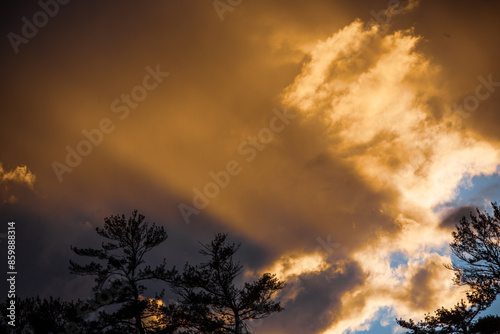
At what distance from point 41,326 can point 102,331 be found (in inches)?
212

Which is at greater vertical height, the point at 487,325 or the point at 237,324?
the point at 237,324

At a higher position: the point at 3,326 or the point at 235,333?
the point at 3,326

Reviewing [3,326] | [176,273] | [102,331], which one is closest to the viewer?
[102,331]

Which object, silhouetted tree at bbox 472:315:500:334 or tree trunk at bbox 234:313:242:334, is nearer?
tree trunk at bbox 234:313:242:334

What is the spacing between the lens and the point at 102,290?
16.0 m

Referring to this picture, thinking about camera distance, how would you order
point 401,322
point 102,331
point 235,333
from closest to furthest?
point 102,331
point 235,333
point 401,322

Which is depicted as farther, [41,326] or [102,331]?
[41,326]

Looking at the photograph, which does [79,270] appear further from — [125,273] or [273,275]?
[273,275]

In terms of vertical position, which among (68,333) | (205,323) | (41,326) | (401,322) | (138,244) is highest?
(138,244)

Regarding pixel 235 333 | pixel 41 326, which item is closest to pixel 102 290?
pixel 41 326

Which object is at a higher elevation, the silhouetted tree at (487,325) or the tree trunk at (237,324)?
the tree trunk at (237,324)

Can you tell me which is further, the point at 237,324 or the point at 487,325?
the point at 487,325

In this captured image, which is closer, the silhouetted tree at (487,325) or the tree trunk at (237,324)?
the tree trunk at (237,324)

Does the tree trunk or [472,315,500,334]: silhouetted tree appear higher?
the tree trunk
